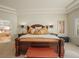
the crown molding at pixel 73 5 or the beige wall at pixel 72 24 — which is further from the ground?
the crown molding at pixel 73 5

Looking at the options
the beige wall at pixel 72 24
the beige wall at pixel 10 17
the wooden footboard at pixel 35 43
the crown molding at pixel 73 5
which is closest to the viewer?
the wooden footboard at pixel 35 43

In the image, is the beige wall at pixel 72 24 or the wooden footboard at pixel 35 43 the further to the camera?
the beige wall at pixel 72 24

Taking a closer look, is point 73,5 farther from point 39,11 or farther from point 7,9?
point 7,9

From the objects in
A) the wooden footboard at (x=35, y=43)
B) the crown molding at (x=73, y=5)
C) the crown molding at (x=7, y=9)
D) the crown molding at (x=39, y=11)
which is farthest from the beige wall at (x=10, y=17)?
the crown molding at (x=73, y=5)

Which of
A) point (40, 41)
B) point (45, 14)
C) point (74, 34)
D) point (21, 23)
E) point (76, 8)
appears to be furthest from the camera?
point (21, 23)

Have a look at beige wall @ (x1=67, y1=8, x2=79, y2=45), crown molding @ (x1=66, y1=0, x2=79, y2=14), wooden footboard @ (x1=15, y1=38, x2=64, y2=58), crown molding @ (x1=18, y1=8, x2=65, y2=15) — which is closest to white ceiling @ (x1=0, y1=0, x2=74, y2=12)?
crown molding @ (x1=18, y1=8, x2=65, y2=15)

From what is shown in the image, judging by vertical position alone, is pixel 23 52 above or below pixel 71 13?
below

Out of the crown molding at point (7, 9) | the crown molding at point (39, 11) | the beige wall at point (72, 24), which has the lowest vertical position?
the beige wall at point (72, 24)

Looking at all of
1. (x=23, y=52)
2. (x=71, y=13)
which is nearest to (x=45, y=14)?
(x=71, y=13)

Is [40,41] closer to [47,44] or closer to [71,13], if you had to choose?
[47,44]

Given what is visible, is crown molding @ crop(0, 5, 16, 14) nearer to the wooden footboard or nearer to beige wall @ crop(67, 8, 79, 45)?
the wooden footboard

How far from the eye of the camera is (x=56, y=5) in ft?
13.7

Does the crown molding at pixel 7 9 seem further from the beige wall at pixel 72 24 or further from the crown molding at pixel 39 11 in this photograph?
the beige wall at pixel 72 24

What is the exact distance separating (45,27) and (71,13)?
1536 mm
